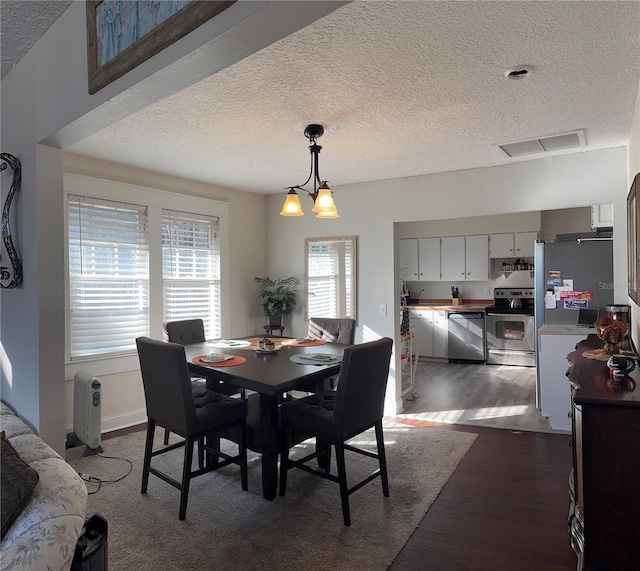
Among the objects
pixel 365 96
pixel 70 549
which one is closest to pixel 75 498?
pixel 70 549

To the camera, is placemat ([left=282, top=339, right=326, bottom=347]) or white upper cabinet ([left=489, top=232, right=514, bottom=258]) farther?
white upper cabinet ([left=489, top=232, right=514, bottom=258])

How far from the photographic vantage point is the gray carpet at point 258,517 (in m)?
2.18

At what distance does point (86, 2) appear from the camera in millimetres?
1838

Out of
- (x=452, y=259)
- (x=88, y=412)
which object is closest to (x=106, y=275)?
(x=88, y=412)

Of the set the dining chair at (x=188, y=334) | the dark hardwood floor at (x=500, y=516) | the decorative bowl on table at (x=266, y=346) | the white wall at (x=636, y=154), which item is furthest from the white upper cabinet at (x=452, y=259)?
the decorative bowl on table at (x=266, y=346)

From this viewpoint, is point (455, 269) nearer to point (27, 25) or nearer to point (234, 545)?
point (234, 545)

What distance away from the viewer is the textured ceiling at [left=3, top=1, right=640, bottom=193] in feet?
Result: 5.86

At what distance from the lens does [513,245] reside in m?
6.88

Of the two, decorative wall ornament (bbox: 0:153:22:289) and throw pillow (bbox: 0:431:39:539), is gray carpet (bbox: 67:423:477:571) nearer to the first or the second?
throw pillow (bbox: 0:431:39:539)

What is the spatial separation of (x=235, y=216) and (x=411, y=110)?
2911 millimetres

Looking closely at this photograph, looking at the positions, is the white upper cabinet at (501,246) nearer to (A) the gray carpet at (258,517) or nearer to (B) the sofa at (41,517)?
A: (A) the gray carpet at (258,517)

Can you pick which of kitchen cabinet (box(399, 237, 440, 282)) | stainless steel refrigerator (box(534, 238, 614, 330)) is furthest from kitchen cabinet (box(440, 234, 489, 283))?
stainless steel refrigerator (box(534, 238, 614, 330))

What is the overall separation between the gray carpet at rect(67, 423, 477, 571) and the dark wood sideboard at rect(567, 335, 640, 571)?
90 centimetres

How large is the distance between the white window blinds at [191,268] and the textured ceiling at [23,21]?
7.35 ft
